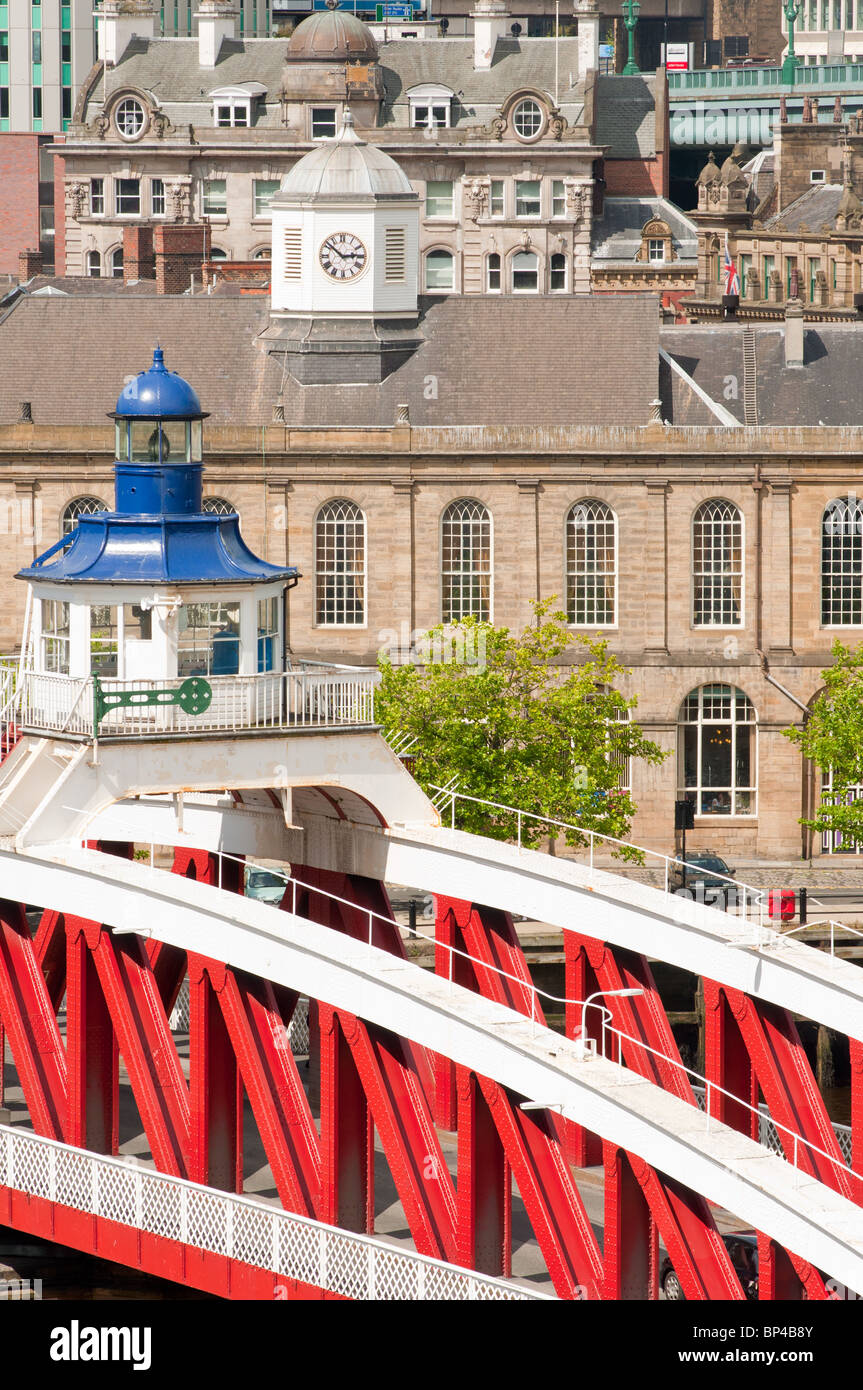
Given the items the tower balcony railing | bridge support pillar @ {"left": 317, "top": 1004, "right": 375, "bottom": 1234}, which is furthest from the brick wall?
bridge support pillar @ {"left": 317, "top": 1004, "right": 375, "bottom": 1234}

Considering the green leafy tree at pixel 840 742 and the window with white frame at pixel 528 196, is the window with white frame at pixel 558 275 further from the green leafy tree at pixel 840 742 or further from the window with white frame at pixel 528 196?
the green leafy tree at pixel 840 742

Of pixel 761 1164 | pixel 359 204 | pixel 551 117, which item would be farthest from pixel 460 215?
pixel 761 1164

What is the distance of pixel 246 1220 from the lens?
36.5 metres

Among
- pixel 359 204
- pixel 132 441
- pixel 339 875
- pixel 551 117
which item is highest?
pixel 551 117

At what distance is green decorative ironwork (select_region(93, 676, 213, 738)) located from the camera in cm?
3897

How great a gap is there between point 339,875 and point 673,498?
39854mm

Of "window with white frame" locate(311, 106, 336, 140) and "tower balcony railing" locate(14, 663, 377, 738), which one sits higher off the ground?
"window with white frame" locate(311, 106, 336, 140)

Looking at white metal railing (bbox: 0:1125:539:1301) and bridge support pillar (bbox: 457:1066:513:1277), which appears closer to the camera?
white metal railing (bbox: 0:1125:539:1301)

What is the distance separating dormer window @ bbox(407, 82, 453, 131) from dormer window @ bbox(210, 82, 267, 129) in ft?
25.1

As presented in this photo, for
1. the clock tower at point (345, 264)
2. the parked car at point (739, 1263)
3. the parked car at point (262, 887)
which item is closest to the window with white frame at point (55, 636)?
the parked car at point (739, 1263)

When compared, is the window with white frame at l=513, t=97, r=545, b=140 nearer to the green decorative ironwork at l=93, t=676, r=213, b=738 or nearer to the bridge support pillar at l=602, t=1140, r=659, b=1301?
the green decorative ironwork at l=93, t=676, r=213, b=738

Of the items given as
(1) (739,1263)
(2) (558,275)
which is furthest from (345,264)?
(2) (558,275)

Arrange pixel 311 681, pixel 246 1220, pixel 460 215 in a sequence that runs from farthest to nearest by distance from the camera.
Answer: pixel 460 215
pixel 311 681
pixel 246 1220
